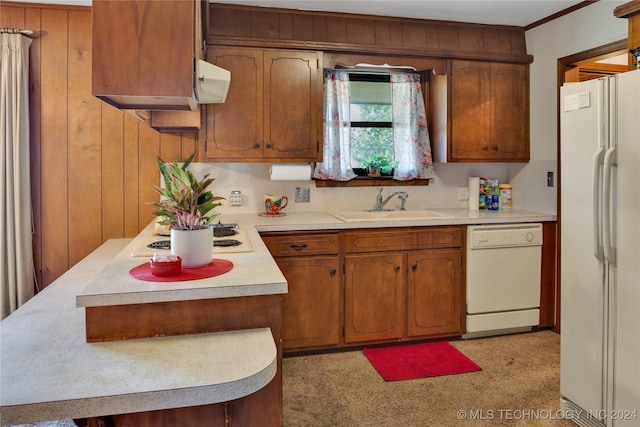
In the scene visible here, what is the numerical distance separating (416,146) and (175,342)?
2848 mm

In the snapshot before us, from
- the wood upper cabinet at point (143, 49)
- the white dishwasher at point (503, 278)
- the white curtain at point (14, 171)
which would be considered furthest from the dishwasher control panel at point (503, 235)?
the white curtain at point (14, 171)

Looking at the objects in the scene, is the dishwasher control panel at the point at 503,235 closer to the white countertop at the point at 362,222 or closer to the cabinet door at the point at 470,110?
the white countertop at the point at 362,222

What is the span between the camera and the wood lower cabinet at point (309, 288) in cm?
297

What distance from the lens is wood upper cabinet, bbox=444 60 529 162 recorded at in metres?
3.58

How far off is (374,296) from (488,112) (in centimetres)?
179

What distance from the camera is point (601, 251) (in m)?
2.02

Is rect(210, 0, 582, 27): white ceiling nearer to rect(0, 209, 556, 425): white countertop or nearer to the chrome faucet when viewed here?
the chrome faucet

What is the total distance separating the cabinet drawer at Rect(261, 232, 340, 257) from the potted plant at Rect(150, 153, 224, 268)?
1.24 m

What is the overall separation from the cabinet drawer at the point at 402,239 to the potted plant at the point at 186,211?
1.53 metres

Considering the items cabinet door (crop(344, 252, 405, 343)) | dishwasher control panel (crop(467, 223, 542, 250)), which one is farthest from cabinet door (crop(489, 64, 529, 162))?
cabinet door (crop(344, 252, 405, 343))

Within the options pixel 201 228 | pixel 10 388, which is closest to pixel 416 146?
pixel 201 228

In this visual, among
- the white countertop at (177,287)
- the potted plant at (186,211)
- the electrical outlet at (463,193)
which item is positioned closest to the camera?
the white countertop at (177,287)

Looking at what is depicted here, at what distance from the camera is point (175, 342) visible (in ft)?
4.43

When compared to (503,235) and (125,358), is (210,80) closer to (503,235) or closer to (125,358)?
(125,358)
